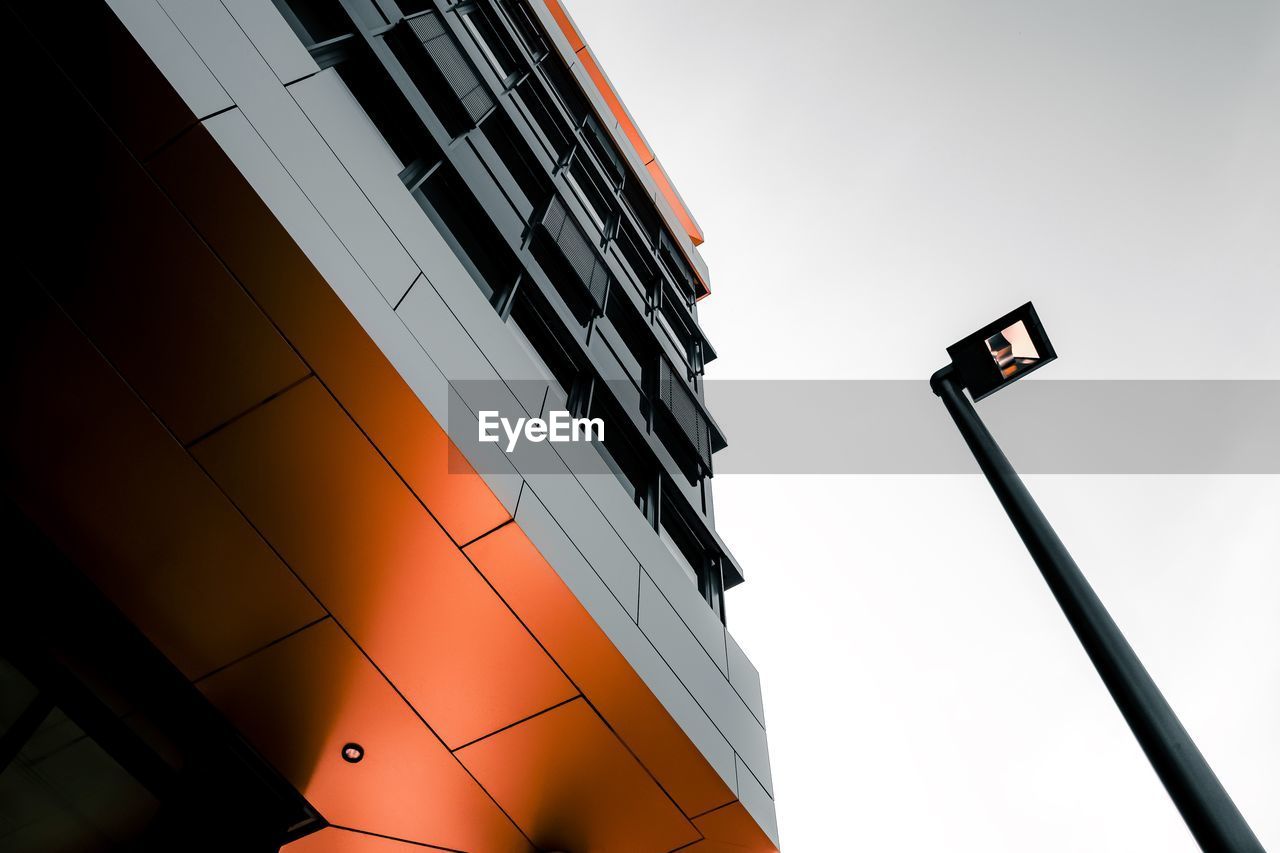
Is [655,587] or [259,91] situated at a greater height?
[259,91]

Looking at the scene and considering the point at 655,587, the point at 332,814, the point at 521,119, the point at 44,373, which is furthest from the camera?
the point at 521,119

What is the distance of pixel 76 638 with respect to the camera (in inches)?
209

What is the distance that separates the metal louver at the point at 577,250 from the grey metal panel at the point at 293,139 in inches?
235

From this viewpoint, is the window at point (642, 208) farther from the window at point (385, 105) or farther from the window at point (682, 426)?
the window at point (385, 105)

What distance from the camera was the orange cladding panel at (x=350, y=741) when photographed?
555cm

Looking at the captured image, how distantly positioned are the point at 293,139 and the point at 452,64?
6191 millimetres

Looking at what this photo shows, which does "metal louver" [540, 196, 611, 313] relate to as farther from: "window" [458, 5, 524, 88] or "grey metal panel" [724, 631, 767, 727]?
"grey metal panel" [724, 631, 767, 727]

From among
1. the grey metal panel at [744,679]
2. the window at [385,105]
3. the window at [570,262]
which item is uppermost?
the window at [385,105]

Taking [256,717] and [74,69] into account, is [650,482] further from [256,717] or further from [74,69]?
[74,69]

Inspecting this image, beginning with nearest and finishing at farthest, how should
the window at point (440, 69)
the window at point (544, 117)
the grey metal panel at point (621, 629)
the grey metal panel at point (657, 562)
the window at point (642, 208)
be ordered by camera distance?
the grey metal panel at point (621, 629)
the grey metal panel at point (657, 562)
the window at point (440, 69)
the window at point (544, 117)
the window at point (642, 208)

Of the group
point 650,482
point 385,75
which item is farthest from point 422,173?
point 650,482

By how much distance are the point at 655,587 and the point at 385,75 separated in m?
6.00

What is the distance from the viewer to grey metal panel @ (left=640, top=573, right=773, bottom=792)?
6.53 meters

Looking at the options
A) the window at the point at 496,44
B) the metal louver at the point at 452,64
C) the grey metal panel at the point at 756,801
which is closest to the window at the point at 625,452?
the grey metal panel at the point at 756,801
